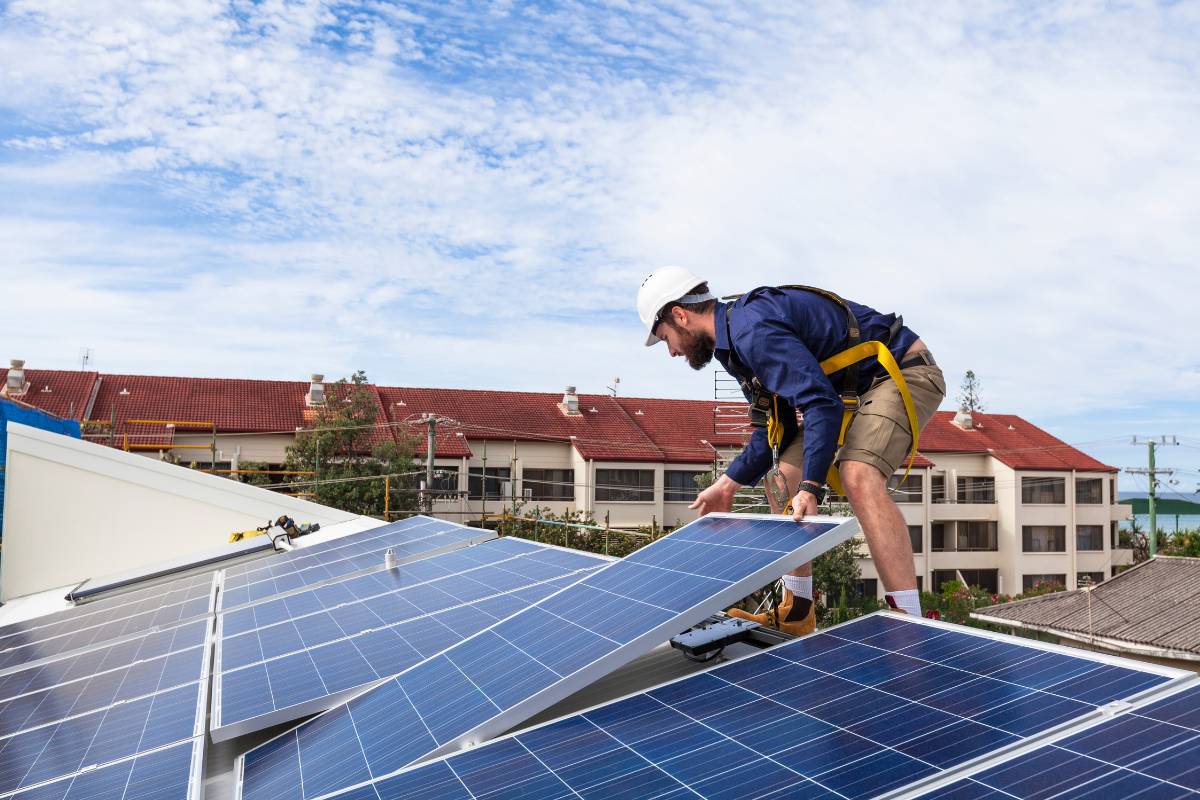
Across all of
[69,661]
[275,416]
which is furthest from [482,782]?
[275,416]

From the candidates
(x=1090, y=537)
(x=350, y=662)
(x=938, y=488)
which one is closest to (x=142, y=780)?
(x=350, y=662)

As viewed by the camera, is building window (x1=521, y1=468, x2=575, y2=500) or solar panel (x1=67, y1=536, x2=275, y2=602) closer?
solar panel (x1=67, y1=536, x2=275, y2=602)

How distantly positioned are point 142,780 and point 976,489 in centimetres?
5912

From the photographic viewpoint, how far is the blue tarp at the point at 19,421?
506 inches

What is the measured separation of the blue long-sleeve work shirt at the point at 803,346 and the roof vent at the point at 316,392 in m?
43.4

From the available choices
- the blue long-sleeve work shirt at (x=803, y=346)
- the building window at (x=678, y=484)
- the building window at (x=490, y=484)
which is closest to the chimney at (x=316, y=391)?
the building window at (x=490, y=484)

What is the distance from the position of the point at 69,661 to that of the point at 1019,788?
610cm

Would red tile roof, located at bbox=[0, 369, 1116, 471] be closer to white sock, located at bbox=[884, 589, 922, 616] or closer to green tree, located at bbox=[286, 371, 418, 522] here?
green tree, located at bbox=[286, 371, 418, 522]

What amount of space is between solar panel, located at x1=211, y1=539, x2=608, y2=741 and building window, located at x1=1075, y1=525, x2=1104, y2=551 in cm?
6039

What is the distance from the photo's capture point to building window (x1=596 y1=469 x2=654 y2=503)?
4784 cm

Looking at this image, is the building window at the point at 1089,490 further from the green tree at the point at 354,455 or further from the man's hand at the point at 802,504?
the man's hand at the point at 802,504

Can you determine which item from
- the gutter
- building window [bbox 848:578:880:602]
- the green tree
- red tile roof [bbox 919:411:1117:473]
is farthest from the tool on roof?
red tile roof [bbox 919:411:1117:473]

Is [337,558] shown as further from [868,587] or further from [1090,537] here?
[1090,537]

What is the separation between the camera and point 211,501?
13406 millimetres
